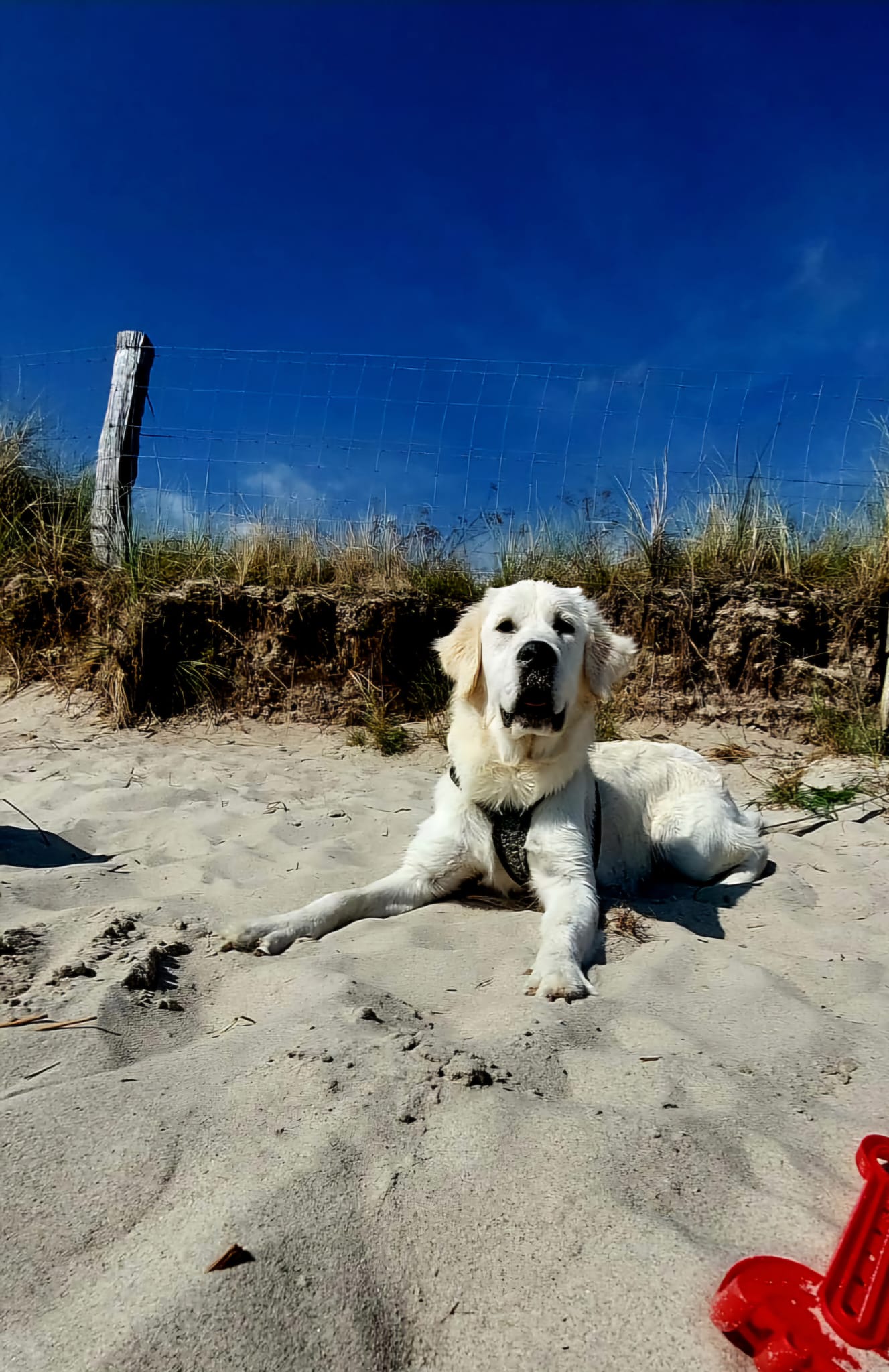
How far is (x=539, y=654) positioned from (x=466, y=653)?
52cm

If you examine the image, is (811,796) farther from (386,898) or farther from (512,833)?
(386,898)

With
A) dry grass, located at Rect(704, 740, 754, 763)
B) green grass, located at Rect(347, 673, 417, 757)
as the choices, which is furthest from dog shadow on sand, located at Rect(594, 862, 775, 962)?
green grass, located at Rect(347, 673, 417, 757)

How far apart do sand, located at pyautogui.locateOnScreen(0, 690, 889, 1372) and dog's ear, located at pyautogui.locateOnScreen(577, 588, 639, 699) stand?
45.7 inches

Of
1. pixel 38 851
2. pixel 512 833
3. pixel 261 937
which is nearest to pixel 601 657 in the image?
pixel 512 833

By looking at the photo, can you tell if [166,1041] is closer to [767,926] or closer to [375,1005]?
[375,1005]

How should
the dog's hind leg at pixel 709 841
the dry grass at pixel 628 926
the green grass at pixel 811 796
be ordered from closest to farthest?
the dry grass at pixel 628 926 < the dog's hind leg at pixel 709 841 < the green grass at pixel 811 796

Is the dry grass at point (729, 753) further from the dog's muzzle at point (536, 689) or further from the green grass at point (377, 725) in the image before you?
the dog's muzzle at point (536, 689)

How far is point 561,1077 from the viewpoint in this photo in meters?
1.83

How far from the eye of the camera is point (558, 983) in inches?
93.4

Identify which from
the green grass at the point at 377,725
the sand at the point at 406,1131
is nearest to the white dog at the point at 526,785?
the sand at the point at 406,1131

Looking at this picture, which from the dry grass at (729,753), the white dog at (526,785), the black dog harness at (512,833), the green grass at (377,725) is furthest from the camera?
the green grass at (377,725)

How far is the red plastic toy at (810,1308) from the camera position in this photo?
110 cm

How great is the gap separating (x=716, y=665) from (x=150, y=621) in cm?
525

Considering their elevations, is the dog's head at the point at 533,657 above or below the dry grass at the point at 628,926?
above
